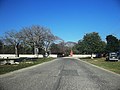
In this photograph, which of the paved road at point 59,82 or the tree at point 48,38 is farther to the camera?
the tree at point 48,38

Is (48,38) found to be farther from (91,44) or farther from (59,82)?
(59,82)

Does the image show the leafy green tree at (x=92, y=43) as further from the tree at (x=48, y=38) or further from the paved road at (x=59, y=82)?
the paved road at (x=59, y=82)

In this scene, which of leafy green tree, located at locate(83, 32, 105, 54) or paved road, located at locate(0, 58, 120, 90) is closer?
paved road, located at locate(0, 58, 120, 90)

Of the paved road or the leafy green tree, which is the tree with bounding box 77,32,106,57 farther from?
the paved road

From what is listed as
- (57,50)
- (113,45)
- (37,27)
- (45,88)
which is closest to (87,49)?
(113,45)

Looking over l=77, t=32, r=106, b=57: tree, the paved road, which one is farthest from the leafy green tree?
the paved road

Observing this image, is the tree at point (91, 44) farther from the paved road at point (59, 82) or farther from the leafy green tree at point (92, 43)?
the paved road at point (59, 82)

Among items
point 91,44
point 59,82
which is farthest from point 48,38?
point 59,82

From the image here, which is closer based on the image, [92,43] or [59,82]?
[59,82]

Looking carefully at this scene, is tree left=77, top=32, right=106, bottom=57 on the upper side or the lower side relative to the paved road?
upper

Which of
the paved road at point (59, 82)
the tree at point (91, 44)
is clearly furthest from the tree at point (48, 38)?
the paved road at point (59, 82)

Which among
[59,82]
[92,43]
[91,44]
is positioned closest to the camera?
[59,82]

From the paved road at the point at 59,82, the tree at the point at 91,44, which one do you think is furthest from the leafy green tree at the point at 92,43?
the paved road at the point at 59,82

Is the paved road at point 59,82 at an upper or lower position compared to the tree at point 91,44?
lower
